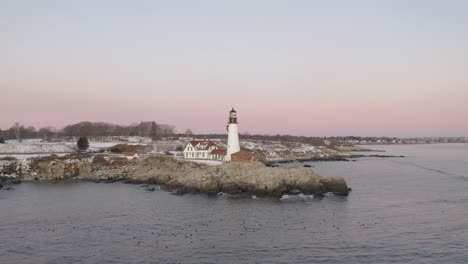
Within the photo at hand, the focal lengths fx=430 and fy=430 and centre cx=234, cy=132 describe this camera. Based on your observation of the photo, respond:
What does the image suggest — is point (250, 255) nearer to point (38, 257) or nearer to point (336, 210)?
point (38, 257)

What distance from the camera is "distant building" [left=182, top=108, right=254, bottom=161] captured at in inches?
2159

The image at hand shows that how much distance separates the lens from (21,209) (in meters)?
31.1


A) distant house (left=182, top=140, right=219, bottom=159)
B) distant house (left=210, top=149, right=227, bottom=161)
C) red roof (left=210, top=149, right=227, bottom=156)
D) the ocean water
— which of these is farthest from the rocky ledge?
distant house (left=182, top=140, right=219, bottom=159)

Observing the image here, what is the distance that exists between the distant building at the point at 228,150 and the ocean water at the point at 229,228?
675 inches

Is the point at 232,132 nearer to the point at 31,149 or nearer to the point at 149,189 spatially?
the point at 149,189

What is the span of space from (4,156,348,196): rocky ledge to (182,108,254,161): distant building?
226 inches

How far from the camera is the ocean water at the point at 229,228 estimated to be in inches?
800

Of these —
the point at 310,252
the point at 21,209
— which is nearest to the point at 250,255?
the point at 310,252

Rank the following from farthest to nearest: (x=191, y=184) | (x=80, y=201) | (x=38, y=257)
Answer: (x=191, y=184)
(x=80, y=201)
(x=38, y=257)

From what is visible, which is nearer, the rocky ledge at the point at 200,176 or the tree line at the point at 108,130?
the rocky ledge at the point at 200,176

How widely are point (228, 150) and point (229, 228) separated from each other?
30.3 m

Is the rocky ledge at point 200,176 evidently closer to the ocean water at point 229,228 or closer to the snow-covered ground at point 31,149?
the ocean water at point 229,228

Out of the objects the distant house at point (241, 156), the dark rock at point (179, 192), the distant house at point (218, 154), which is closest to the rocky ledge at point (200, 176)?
the dark rock at point (179, 192)

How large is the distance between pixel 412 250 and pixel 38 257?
17.9 meters
